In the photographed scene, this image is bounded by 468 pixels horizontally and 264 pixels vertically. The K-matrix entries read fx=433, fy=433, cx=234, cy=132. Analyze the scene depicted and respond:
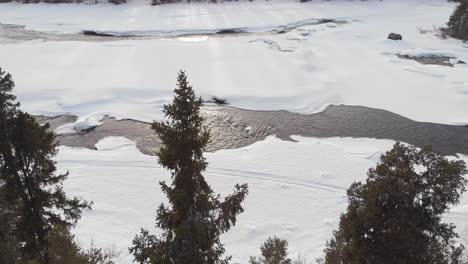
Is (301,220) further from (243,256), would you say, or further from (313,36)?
(313,36)

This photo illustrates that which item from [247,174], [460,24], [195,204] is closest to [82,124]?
[247,174]

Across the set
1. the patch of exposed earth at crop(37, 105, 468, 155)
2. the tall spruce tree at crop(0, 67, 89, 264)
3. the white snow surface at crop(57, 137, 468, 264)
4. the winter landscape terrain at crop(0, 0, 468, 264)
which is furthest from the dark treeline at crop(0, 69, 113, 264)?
the patch of exposed earth at crop(37, 105, 468, 155)

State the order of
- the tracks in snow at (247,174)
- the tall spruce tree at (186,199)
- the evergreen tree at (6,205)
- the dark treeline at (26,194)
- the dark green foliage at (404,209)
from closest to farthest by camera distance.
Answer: the tall spruce tree at (186,199), the evergreen tree at (6,205), the dark green foliage at (404,209), the dark treeline at (26,194), the tracks in snow at (247,174)

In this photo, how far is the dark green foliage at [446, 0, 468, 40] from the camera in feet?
127

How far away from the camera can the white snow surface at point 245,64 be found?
87.7 ft

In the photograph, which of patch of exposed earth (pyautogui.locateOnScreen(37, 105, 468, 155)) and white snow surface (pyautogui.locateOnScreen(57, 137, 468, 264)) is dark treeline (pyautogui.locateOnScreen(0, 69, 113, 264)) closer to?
white snow surface (pyautogui.locateOnScreen(57, 137, 468, 264))

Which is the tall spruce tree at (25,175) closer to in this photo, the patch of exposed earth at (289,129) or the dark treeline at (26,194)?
the dark treeline at (26,194)

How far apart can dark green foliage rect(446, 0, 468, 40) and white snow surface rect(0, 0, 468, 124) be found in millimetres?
1321

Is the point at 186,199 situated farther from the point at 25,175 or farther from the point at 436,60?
the point at 436,60

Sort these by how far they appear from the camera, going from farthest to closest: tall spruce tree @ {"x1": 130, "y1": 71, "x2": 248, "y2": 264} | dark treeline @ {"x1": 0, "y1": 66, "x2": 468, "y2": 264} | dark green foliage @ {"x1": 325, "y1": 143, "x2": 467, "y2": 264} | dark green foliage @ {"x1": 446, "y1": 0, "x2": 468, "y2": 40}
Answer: dark green foliage @ {"x1": 446, "y1": 0, "x2": 468, "y2": 40} → dark green foliage @ {"x1": 325, "y1": 143, "x2": 467, "y2": 264} → dark treeline @ {"x1": 0, "y1": 66, "x2": 468, "y2": 264} → tall spruce tree @ {"x1": 130, "y1": 71, "x2": 248, "y2": 264}

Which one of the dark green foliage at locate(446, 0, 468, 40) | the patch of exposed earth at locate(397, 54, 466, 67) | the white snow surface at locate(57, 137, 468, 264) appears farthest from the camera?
the dark green foliage at locate(446, 0, 468, 40)

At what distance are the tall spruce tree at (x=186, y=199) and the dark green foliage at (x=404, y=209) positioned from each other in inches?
105

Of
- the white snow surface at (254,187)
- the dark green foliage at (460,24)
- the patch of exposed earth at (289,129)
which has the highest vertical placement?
the dark green foliage at (460,24)

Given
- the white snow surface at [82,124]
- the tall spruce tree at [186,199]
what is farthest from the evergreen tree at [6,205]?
the white snow surface at [82,124]
